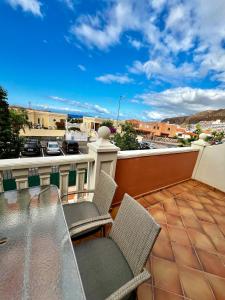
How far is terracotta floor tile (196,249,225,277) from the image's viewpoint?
4.80 ft

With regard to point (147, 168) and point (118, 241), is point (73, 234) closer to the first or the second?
point (118, 241)

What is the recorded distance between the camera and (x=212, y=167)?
3.28 m

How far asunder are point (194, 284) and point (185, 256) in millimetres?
284

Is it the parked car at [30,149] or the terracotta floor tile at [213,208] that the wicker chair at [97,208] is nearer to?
the terracotta floor tile at [213,208]

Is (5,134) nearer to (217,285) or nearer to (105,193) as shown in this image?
(105,193)

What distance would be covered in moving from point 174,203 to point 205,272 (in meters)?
1.17

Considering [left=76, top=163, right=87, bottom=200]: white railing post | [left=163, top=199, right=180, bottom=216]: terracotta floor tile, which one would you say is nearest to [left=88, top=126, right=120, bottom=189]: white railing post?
[left=76, top=163, right=87, bottom=200]: white railing post

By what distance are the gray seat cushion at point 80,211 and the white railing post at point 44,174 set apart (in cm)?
33

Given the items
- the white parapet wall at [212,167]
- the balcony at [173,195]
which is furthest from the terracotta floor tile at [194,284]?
the white parapet wall at [212,167]

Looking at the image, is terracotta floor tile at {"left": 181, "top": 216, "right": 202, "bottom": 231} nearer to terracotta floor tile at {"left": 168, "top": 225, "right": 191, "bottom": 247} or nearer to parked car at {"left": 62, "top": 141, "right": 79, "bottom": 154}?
terracotta floor tile at {"left": 168, "top": 225, "right": 191, "bottom": 247}

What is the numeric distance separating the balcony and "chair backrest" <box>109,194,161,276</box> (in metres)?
0.60

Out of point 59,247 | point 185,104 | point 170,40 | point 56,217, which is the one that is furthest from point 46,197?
point 185,104

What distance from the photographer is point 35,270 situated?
67 cm

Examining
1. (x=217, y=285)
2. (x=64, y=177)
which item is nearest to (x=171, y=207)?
(x=217, y=285)
